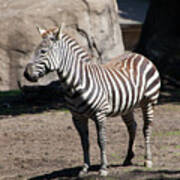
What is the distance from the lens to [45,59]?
6.14 metres

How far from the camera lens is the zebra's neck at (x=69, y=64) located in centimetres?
627

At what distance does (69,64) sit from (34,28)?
23.0ft

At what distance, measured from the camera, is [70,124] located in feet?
34.7

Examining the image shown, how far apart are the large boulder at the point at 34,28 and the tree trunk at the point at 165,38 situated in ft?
5.16

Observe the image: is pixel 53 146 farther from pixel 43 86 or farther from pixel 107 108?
pixel 43 86

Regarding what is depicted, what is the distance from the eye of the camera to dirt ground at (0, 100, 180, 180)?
700 cm

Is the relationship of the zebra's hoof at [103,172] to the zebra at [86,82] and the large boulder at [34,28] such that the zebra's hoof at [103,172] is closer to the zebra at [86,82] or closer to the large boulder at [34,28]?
the zebra at [86,82]

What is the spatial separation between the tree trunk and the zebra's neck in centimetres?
824

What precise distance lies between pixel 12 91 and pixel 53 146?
5.59 metres

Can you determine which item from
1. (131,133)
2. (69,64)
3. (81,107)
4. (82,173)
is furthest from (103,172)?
(69,64)

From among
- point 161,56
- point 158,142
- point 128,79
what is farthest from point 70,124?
point 161,56

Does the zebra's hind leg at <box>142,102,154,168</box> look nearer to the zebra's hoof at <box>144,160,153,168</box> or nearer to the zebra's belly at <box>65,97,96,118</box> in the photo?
the zebra's hoof at <box>144,160,153,168</box>

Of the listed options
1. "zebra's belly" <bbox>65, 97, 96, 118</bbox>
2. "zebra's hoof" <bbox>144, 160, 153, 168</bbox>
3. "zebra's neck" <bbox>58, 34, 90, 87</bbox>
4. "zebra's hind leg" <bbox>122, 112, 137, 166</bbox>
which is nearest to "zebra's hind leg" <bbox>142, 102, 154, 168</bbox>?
"zebra's hoof" <bbox>144, 160, 153, 168</bbox>

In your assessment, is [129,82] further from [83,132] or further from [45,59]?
[45,59]
